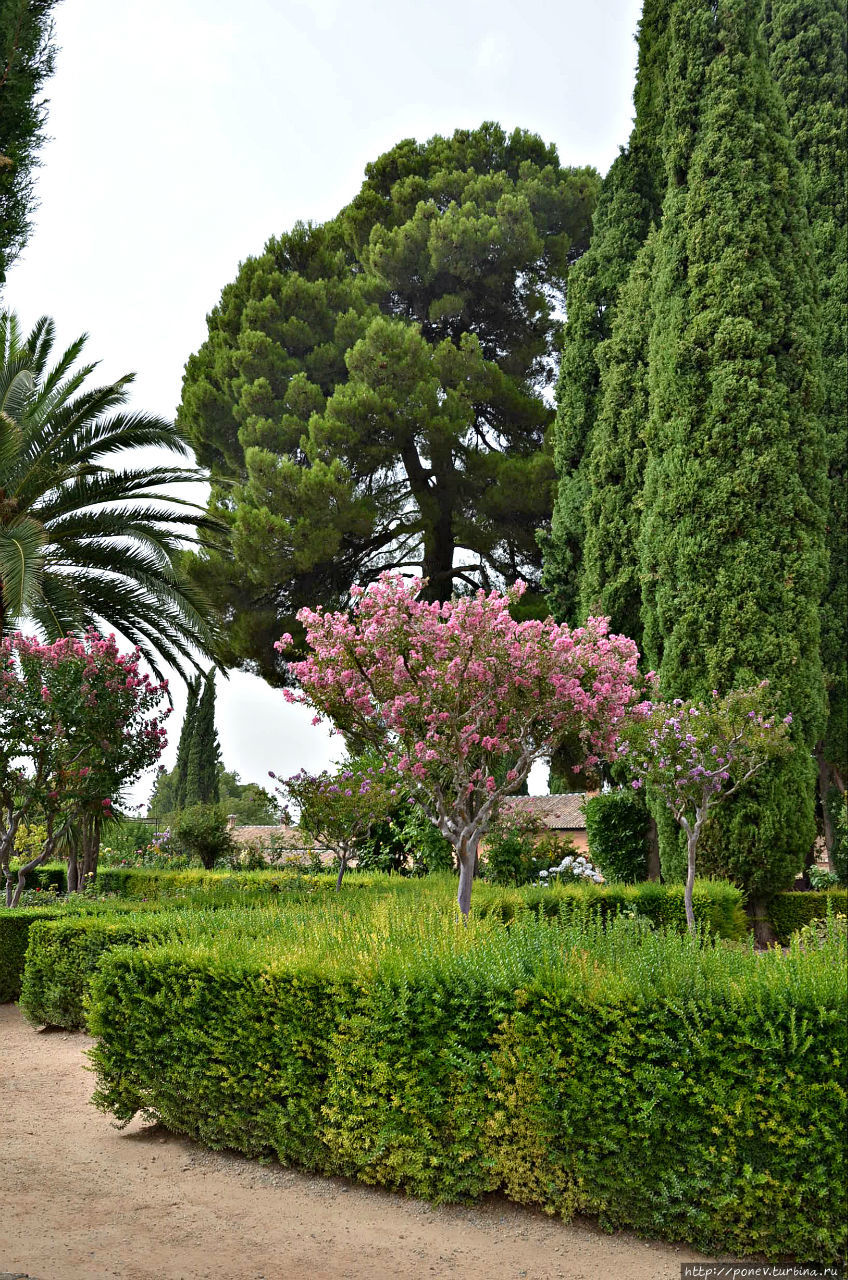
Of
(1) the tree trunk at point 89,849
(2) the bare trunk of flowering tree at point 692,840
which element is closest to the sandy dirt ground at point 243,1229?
(2) the bare trunk of flowering tree at point 692,840

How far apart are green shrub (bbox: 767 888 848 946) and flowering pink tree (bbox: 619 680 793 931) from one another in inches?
103

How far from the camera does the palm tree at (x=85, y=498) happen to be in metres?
13.8

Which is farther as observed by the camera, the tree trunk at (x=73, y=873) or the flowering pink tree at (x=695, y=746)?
the tree trunk at (x=73, y=873)

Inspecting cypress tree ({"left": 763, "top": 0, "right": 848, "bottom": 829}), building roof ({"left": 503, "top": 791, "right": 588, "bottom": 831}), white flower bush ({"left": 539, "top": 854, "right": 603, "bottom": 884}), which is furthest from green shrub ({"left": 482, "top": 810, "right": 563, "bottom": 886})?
cypress tree ({"left": 763, "top": 0, "right": 848, "bottom": 829})

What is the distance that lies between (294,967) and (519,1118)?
4.24 ft

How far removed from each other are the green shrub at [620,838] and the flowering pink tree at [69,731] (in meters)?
7.06

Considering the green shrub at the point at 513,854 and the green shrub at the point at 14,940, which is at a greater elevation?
the green shrub at the point at 513,854

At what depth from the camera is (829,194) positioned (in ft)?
53.4

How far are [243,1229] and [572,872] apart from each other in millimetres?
10372

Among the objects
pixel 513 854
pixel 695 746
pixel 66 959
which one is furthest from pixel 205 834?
pixel 695 746

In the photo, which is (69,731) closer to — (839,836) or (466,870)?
(466,870)

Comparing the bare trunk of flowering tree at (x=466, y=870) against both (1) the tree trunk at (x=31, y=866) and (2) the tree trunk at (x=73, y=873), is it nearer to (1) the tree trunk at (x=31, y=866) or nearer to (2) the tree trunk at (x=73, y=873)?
(1) the tree trunk at (x=31, y=866)

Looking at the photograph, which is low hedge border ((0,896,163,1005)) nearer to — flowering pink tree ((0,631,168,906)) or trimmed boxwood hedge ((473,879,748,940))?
flowering pink tree ((0,631,168,906))

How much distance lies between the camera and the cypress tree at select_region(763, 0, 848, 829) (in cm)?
1507
